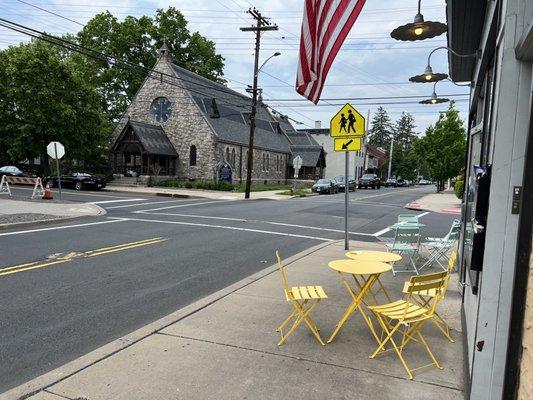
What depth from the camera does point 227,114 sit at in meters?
49.0

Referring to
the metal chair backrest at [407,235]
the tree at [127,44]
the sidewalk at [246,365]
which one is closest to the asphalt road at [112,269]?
the sidewalk at [246,365]

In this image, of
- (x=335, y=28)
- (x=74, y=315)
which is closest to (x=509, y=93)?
(x=335, y=28)

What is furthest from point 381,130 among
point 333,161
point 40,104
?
point 40,104

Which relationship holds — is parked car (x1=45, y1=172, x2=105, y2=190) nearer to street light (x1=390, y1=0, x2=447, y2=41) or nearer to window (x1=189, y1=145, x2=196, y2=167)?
window (x1=189, y1=145, x2=196, y2=167)

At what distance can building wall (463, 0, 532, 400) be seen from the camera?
300 centimetres

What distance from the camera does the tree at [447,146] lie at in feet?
133

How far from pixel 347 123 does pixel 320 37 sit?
4.48 m

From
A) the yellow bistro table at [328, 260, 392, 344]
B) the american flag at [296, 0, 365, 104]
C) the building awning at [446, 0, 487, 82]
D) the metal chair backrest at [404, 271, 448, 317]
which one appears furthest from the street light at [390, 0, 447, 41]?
the metal chair backrest at [404, 271, 448, 317]

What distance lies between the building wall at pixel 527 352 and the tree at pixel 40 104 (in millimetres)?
38776

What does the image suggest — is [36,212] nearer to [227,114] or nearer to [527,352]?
[527,352]

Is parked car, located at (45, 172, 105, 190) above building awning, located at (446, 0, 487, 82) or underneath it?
underneath

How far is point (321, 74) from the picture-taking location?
6.16m

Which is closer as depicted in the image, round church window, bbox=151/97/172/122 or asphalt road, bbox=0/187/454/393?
asphalt road, bbox=0/187/454/393

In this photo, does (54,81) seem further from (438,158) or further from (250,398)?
(250,398)
